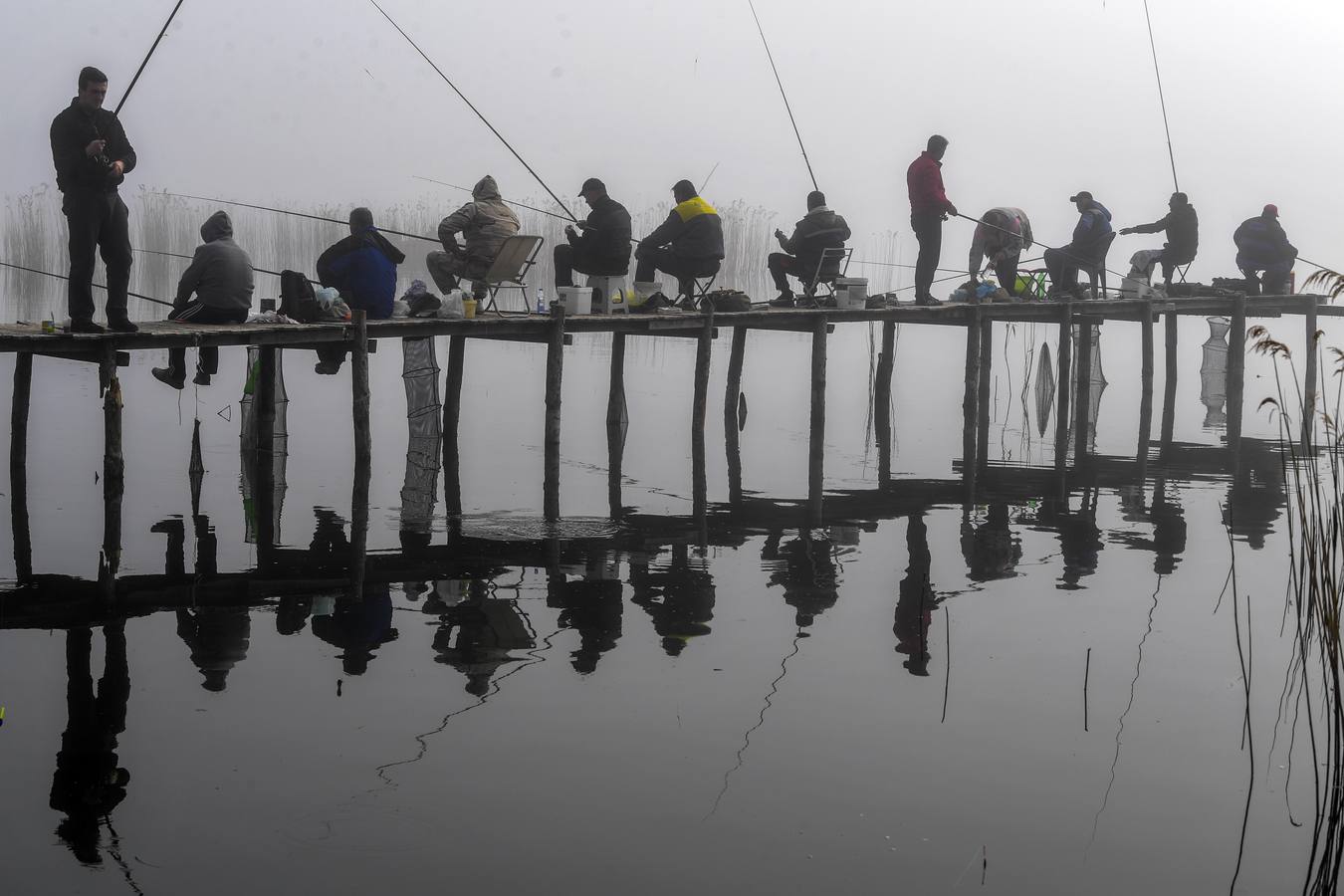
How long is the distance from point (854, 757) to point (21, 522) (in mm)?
6802

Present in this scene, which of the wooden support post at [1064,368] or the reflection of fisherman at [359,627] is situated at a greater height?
the wooden support post at [1064,368]

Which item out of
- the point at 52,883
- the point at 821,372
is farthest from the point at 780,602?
the point at 821,372

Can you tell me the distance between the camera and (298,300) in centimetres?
1141

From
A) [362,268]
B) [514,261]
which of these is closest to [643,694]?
[514,261]

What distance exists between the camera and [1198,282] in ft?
64.0

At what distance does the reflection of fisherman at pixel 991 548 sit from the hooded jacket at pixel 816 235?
337cm

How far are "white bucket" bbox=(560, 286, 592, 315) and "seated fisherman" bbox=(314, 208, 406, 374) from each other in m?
1.52

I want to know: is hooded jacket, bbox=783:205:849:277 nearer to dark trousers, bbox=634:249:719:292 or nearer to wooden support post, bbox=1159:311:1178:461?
dark trousers, bbox=634:249:719:292

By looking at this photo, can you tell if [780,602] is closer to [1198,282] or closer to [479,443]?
[479,443]

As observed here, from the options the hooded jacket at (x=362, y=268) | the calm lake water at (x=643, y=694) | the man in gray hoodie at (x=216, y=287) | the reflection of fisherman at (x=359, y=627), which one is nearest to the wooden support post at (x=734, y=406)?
the calm lake water at (x=643, y=694)

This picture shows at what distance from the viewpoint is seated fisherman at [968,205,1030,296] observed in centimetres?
1587

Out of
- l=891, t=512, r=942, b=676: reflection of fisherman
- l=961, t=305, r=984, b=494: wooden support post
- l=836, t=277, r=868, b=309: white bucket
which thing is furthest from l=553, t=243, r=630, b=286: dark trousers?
l=961, t=305, r=984, b=494: wooden support post

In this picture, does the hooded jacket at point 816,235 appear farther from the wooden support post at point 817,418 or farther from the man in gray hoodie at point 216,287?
the man in gray hoodie at point 216,287

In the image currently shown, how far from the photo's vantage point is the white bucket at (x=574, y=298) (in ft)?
41.8
